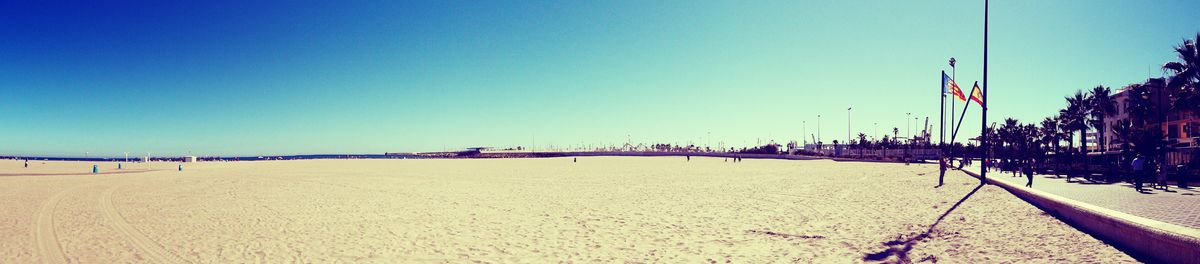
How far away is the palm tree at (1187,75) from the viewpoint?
2395 cm

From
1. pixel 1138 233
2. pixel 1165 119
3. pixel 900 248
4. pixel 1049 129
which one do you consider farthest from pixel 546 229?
pixel 1049 129

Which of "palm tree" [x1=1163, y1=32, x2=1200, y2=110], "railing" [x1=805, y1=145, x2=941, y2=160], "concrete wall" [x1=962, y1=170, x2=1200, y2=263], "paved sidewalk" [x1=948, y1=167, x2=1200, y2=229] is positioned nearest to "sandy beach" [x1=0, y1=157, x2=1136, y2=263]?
"concrete wall" [x1=962, y1=170, x2=1200, y2=263]

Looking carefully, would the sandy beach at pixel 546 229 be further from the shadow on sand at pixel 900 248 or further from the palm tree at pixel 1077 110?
the palm tree at pixel 1077 110

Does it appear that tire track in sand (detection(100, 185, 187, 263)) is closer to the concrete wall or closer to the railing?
the concrete wall

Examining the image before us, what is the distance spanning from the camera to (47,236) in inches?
400

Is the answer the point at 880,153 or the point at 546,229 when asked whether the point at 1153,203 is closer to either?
the point at 546,229

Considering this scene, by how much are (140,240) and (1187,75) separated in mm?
38219

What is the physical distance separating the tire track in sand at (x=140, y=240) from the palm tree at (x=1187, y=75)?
36231mm

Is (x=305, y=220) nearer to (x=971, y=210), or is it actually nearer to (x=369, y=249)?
(x=369, y=249)

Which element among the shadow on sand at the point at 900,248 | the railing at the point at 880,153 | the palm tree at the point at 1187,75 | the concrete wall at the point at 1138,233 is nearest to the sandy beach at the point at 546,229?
the shadow on sand at the point at 900,248

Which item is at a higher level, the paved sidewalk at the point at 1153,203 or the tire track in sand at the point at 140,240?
the paved sidewalk at the point at 1153,203

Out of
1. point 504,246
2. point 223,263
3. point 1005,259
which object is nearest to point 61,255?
point 223,263

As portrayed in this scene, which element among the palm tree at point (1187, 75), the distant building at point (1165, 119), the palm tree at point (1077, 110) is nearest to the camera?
the palm tree at point (1187, 75)

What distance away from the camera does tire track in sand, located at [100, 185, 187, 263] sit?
27.4ft
